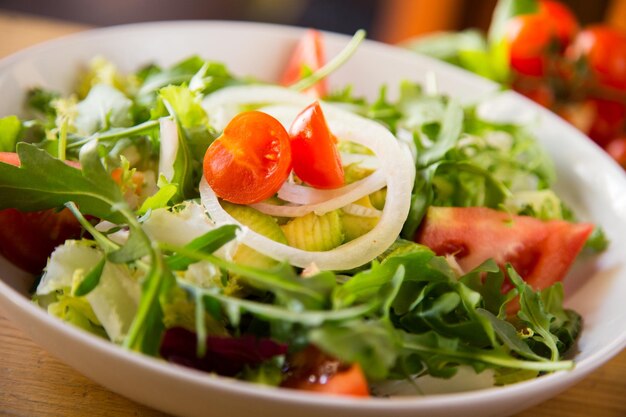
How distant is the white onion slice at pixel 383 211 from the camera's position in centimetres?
119

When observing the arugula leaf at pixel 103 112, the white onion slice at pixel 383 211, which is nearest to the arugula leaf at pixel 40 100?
the arugula leaf at pixel 103 112

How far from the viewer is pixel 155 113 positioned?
1.41 m

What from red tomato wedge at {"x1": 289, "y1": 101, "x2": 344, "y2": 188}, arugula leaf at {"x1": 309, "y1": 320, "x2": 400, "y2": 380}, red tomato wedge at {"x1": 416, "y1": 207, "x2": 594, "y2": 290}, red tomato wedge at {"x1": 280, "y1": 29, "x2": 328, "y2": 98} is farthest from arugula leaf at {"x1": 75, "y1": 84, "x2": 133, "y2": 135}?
arugula leaf at {"x1": 309, "y1": 320, "x2": 400, "y2": 380}

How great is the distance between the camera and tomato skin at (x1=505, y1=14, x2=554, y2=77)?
2.26m

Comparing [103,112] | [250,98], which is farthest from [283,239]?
[103,112]

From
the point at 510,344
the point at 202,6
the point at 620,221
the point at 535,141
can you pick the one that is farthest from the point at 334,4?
the point at 510,344

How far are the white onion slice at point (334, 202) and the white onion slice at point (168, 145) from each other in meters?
0.19

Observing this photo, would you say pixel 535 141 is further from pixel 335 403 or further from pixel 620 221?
pixel 335 403

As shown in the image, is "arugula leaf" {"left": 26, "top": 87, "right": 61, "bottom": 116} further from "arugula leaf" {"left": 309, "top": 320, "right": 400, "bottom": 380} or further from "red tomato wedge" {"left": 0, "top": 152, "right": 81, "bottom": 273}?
"arugula leaf" {"left": 309, "top": 320, "right": 400, "bottom": 380}

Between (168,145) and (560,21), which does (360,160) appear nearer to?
(168,145)

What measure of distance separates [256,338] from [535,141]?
108 centimetres

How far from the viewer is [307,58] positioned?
200cm

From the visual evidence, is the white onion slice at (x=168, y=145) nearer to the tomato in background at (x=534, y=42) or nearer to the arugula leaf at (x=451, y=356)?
the arugula leaf at (x=451, y=356)

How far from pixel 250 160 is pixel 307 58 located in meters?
0.86
